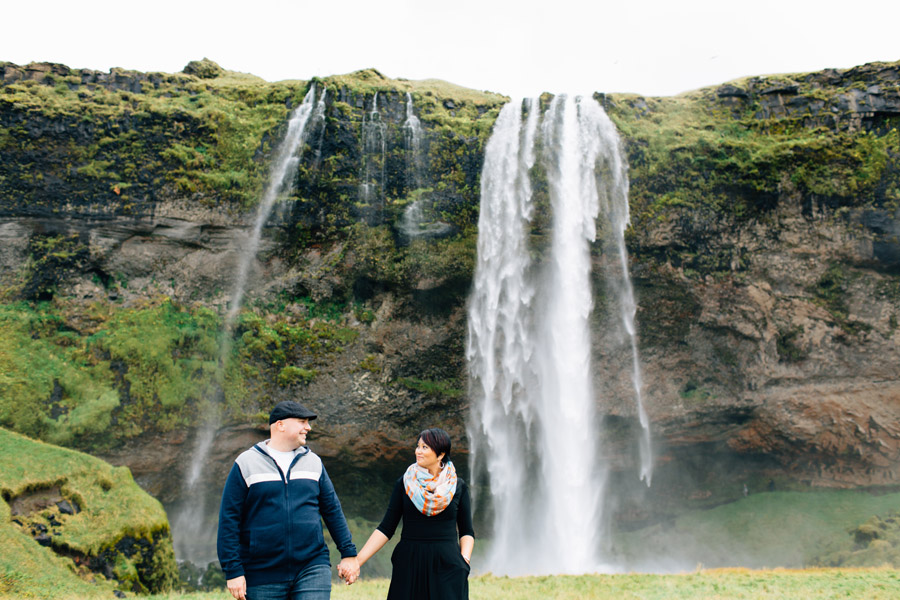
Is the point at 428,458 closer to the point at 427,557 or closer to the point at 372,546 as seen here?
the point at 427,557

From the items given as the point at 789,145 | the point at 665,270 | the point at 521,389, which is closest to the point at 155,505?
the point at 521,389

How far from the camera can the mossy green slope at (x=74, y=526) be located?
11.3 m

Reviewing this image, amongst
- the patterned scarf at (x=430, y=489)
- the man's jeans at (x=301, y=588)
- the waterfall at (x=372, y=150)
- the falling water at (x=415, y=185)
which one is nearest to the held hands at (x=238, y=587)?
the man's jeans at (x=301, y=588)

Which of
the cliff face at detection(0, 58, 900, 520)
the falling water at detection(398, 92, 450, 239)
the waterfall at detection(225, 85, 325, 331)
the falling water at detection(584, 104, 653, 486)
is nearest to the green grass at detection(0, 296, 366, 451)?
the cliff face at detection(0, 58, 900, 520)

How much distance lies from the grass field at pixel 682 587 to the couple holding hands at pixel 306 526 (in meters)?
6.49

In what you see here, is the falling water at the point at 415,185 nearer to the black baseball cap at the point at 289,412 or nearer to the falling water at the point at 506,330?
the falling water at the point at 506,330

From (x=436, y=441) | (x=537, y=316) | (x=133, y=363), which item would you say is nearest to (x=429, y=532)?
(x=436, y=441)

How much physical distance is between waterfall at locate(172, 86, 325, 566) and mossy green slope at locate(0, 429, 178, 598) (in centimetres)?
521

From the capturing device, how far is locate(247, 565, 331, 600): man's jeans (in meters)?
3.86

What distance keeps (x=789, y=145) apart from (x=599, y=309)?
28.4 feet

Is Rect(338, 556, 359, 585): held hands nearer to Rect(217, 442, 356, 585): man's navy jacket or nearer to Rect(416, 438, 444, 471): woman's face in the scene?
Rect(217, 442, 356, 585): man's navy jacket

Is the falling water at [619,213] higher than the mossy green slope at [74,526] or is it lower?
higher

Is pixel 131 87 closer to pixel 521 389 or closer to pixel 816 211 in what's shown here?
pixel 521 389

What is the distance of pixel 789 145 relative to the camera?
20.7 metres
